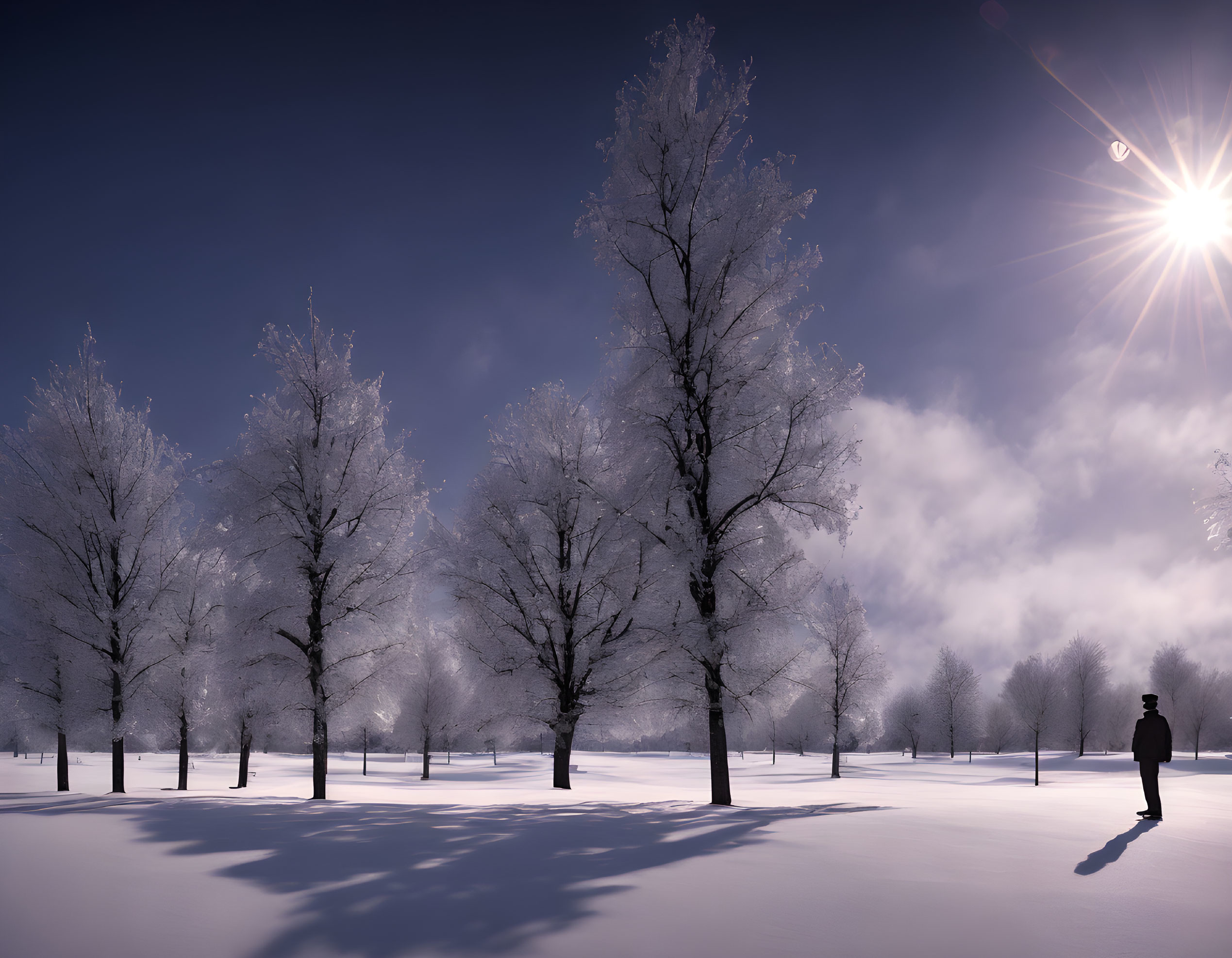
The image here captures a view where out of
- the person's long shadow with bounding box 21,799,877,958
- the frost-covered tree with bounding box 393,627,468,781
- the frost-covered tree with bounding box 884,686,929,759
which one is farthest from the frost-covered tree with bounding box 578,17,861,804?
the frost-covered tree with bounding box 884,686,929,759

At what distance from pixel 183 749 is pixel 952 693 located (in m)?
61.7

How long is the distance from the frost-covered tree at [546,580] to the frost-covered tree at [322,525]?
242 centimetres

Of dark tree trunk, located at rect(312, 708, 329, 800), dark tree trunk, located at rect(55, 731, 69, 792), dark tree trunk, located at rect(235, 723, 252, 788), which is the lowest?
dark tree trunk, located at rect(235, 723, 252, 788)

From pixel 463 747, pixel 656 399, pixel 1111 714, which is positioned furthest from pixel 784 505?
pixel 1111 714

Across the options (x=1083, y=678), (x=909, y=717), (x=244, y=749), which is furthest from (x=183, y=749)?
(x=909, y=717)

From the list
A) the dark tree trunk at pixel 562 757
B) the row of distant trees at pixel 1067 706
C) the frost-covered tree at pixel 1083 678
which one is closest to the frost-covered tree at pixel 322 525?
the dark tree trunk at pixel 562 757

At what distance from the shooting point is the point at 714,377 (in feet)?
36.5

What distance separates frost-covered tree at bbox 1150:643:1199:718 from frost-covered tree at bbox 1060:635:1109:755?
13740 millimetres

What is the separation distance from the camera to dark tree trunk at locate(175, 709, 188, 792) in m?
22.4

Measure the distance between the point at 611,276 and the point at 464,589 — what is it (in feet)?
29.9

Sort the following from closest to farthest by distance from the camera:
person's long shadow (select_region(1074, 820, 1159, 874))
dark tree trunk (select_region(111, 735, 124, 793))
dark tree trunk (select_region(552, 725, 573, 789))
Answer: person's long shadow (select_region(1074, 820, 1159, 874))
dark tree trunk (select_region(111, 735, 124, 793))
dark tree trunk (select_region(552, 725, 573, 789))

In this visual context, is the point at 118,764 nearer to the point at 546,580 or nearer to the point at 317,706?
the point at 317,706

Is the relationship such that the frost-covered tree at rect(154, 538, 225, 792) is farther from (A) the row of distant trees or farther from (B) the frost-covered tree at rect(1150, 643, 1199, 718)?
(B) the frost-covered tree at rect(1150, 643, 1199, 718)

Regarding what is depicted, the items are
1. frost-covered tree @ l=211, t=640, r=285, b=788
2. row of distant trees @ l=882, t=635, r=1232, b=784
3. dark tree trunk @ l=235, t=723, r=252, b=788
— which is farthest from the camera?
row of distant trees @ l=882, t=635, r=1232, b=784
